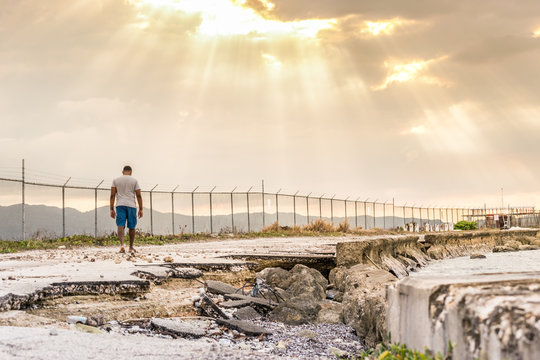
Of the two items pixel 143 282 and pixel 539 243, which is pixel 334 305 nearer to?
pixel 143 282

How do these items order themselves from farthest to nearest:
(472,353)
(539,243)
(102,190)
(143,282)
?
(539,243) → (102,190) → (143,282) → (472,353)

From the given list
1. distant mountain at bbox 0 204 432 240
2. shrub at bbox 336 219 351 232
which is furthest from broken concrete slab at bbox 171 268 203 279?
shrub at bbox 336 219 351 232

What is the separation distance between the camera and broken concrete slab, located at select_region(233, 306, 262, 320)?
593 centimetres

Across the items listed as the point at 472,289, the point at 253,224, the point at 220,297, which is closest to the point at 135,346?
the point at 472,289

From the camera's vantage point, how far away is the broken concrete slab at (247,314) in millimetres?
5932

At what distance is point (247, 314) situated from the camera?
239 inches

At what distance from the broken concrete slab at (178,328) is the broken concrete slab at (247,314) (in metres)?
1.17

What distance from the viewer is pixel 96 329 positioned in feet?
14.5

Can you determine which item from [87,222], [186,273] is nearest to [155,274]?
[186,273]

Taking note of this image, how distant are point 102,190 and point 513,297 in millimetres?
27328

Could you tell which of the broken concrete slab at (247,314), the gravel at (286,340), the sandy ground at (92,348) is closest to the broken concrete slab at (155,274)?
the broken concrete slab at (247,314)

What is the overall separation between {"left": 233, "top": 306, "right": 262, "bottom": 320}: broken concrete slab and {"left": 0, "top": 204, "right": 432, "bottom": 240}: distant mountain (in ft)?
58.5

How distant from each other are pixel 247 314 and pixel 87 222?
880 inches

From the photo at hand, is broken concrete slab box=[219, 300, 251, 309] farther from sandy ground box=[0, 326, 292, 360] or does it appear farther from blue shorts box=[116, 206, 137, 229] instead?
blue shorts box=[116, 206, 137, 229]
